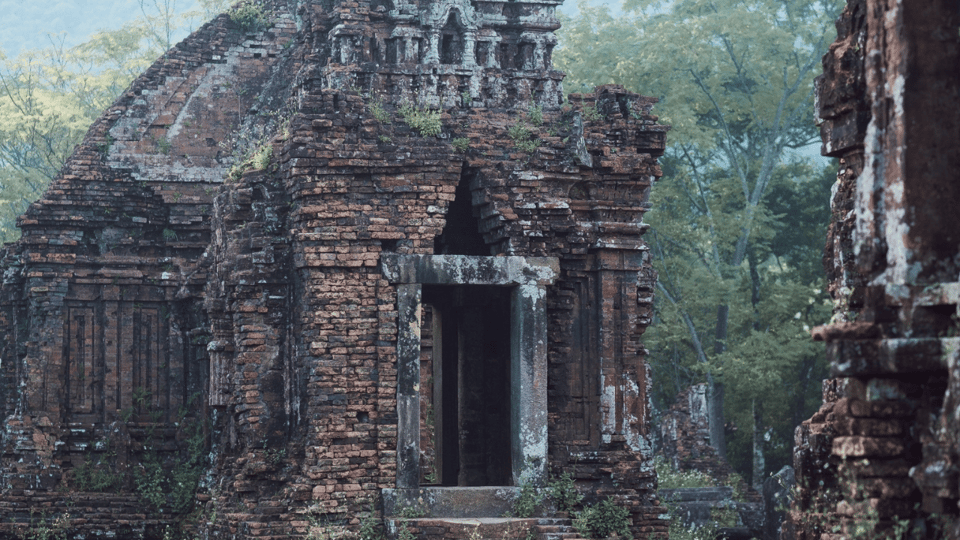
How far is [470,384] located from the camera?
15539mm

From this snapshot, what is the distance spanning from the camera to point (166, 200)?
1864 centimetres

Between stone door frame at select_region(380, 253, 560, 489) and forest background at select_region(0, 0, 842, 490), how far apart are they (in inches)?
503

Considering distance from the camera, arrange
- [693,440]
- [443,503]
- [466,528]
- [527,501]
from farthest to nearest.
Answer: [693,440], [527,501], [443,503], [466,528]

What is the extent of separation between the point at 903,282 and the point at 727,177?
23.7 metres

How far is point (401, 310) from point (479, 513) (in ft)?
6.67

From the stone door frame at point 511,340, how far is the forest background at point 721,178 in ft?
41.9

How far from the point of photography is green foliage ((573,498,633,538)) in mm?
13281

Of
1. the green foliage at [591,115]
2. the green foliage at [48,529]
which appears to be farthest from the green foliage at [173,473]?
the green foliage at [591,115]

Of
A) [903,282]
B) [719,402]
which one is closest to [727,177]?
[719,402]

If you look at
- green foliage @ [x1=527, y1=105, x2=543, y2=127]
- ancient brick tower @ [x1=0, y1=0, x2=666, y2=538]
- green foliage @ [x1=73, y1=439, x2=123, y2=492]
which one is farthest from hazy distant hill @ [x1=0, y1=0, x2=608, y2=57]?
green foliage @ [x1=527, y1=105, x2=543, y2=127]

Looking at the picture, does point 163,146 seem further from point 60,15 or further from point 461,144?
point 60,15

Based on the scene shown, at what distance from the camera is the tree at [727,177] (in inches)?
1064

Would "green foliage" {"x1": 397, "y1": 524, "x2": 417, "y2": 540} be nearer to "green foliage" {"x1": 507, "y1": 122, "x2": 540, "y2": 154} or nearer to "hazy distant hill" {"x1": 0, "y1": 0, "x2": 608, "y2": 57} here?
"green foliage" {"x1": 507, "y1": 122, "x2": 540, "y2": 154}

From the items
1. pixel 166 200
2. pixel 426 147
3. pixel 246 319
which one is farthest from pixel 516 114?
pixel 166 200
